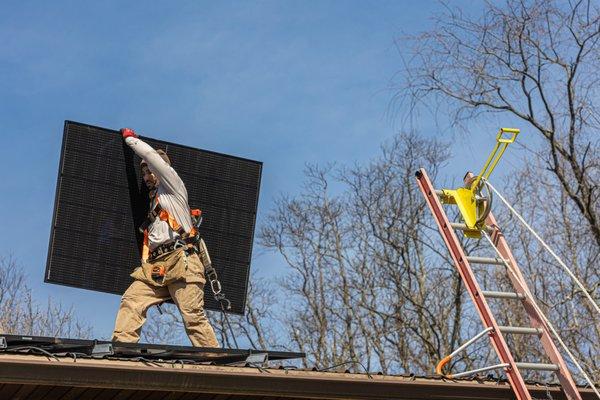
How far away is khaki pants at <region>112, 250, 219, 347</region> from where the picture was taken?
9147mm

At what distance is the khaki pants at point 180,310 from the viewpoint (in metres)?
9.15

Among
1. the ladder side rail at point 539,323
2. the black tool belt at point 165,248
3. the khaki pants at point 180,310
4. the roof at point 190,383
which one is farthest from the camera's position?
the black tool belt at point 165,248

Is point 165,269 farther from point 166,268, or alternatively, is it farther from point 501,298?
point 501,298

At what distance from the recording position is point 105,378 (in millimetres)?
6805

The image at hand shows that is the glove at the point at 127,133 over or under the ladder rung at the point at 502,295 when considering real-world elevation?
over

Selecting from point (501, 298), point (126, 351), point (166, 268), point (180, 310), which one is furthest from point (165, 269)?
point (501, 298)

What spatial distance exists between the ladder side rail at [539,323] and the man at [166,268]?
2690 millimetres

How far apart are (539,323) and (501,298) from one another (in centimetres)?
38

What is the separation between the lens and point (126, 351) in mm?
7305

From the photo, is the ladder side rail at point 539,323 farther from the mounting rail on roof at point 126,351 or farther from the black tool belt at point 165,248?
the black tool belt at point 165,248

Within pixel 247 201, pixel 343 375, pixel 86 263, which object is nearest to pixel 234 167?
pixel 247 201

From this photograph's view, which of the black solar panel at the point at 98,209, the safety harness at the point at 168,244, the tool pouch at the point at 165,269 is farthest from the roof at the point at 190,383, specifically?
the black solar panel at the point at 98,209

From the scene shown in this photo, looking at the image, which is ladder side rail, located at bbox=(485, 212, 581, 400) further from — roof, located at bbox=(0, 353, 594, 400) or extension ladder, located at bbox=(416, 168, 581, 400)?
roof, located at bbox=(0, 353, 594, 400)

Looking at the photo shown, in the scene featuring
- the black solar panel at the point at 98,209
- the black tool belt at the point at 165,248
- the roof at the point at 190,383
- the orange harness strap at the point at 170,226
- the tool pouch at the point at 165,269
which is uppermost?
the black solar panel at the point at 98,209
